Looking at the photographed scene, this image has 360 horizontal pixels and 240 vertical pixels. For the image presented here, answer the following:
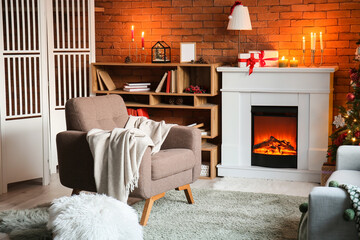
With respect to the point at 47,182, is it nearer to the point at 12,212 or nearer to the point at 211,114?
the point at 12,212

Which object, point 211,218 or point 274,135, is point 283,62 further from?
point 211,218

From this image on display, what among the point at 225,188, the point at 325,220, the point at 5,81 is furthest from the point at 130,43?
the point at 325,220

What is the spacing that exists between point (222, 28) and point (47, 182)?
240 centimetres

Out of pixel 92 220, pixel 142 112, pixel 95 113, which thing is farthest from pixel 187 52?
pixel 92 220

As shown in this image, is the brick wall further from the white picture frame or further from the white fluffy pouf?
the white fluffy pouf

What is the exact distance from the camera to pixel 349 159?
3773mm

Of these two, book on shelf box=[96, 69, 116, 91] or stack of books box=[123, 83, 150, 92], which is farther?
book on shelf box=[96, 69, 116, 91]

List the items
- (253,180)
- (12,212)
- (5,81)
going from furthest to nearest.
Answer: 1. (253,180)
2. (5,81)
3. (12,212)

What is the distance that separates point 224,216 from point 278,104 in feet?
5.49

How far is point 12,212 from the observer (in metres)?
4.08

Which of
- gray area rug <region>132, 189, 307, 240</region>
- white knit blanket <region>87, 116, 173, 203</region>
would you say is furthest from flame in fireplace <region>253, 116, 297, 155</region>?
white knit blanket <region>87, 116, 173, 203</region>

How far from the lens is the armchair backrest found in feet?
13.9

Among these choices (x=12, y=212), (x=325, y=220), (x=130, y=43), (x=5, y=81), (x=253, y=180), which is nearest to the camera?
(x=325, y=220)

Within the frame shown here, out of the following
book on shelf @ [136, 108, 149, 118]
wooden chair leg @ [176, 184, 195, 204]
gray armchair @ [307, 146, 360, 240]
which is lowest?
wooden chair leg @ [176, 184, 195, 204]
